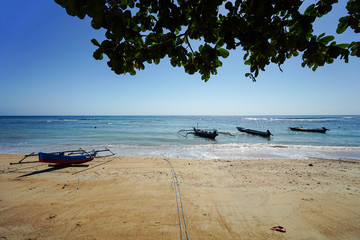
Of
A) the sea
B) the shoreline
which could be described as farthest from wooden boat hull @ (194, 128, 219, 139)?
the shoreline

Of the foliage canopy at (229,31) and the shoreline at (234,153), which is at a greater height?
the foliage canopy at (229,31)

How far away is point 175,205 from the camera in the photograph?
4.73 m

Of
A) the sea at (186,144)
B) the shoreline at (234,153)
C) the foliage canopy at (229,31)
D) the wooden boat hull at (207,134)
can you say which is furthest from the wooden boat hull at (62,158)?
the wooden boat hull at (207,134)

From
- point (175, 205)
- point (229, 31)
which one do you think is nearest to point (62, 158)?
point (175, 205)

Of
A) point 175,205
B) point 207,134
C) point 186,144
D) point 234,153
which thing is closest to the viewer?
point 175,205

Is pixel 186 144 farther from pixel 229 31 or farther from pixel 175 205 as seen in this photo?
pixel 229 31

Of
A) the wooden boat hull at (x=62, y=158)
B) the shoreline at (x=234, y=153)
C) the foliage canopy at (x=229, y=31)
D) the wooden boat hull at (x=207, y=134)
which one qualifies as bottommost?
the shoreline at (x=234, y=153)

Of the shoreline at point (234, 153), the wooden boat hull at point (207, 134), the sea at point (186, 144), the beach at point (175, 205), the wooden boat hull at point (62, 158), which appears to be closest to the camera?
the beach at point (175, 205)

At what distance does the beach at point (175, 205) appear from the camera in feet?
12.3

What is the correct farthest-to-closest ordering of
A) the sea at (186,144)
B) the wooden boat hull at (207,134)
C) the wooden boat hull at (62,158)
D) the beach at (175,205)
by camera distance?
the wooden boat hull at (207,134) → the sea at (186,144) → the wooden boat hull at (62,158) → the beach at (175,205)

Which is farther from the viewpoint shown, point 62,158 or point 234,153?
point 234,153

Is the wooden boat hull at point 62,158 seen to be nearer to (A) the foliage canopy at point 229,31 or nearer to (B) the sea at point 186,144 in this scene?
(B) the sea at point 186,144

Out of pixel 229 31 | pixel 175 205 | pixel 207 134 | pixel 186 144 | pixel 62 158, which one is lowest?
pixel 186 144

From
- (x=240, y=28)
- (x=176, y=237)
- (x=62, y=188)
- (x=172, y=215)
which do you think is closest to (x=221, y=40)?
(x=240, y=28)
